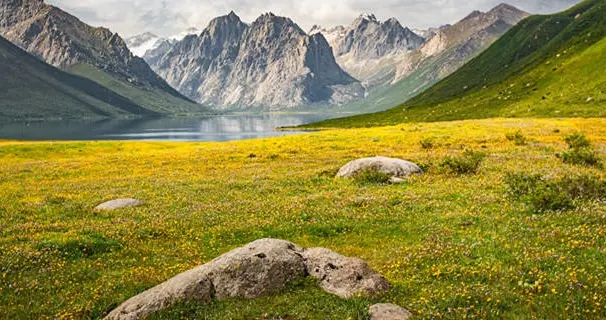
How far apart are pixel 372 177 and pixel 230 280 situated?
20103 millimetres

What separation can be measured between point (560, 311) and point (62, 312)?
39.6 feet

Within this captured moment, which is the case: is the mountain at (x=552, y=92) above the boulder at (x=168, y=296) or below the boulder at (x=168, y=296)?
above

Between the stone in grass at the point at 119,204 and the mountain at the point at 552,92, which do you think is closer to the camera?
the stone in grass at the point at 119,204

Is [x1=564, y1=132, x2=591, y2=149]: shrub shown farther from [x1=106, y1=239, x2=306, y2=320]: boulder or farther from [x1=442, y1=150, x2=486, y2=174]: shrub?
[x1=106, y1=239, x2=306, y2=320]: boulder

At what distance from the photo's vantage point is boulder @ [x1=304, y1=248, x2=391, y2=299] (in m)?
12.0

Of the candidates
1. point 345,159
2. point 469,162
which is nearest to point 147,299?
point 469,162

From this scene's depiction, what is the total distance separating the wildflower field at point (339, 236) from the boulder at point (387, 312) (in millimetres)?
301

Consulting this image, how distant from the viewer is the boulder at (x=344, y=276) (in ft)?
39.2

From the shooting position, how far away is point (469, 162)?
3212 centimetres

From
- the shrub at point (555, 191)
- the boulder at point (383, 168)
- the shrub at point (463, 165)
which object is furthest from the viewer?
the boulder at point (383, 168)

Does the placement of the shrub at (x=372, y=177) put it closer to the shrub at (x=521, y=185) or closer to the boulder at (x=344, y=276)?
the shrub at (x=521, y=185)

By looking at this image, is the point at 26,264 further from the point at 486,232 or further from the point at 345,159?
the point at 345,159

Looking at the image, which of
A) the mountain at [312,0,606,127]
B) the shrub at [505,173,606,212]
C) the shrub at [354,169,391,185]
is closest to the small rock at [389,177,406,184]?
the shrub at [354,169,391,185]

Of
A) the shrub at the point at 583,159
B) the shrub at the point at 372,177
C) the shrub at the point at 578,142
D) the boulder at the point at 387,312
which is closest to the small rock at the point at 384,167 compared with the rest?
the shrub at the point at 372,177
